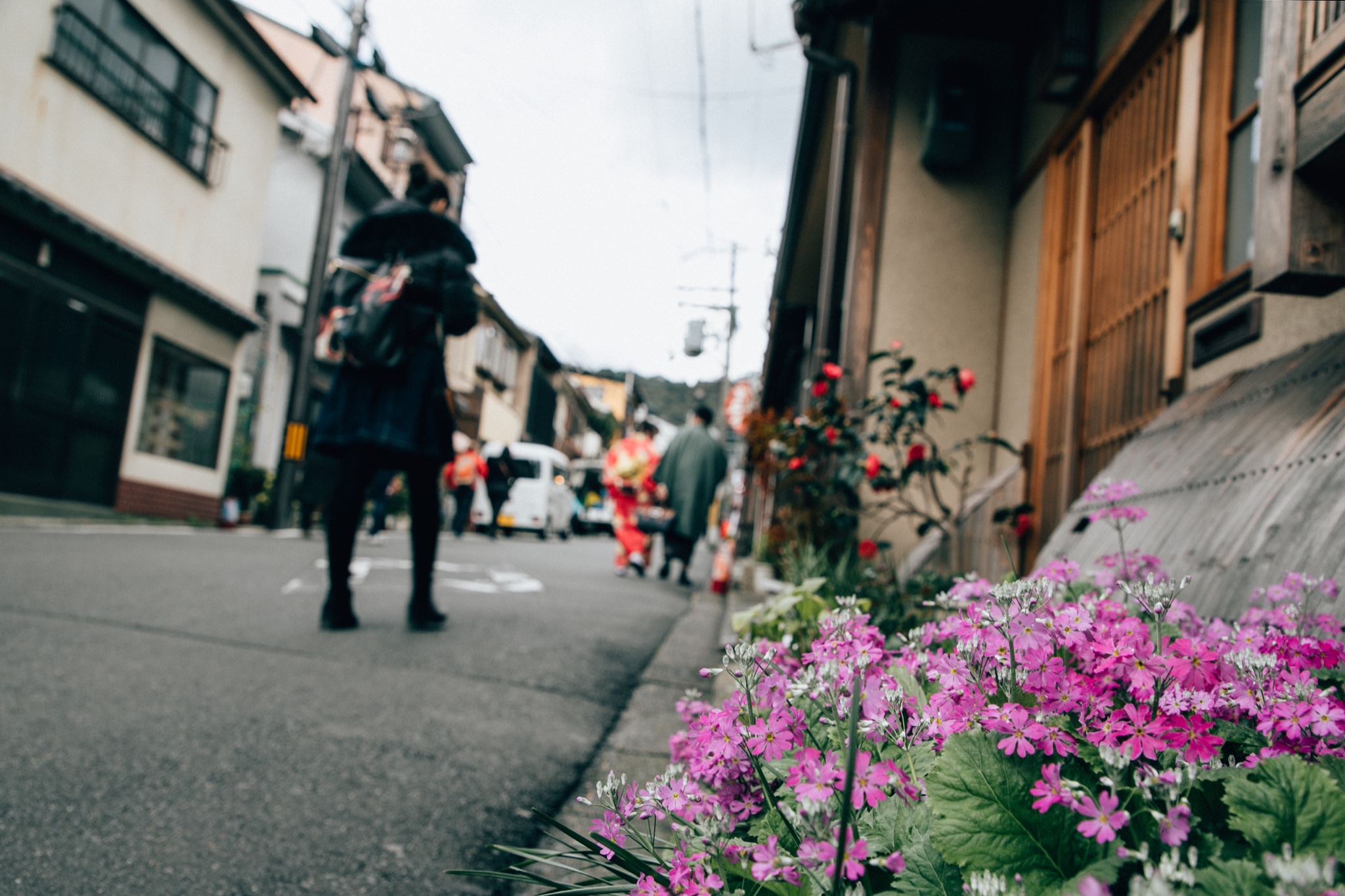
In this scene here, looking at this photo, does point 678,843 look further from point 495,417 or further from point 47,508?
point 495,417

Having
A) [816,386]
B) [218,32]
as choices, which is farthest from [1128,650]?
[218,32]

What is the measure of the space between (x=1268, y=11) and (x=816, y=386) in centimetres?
225

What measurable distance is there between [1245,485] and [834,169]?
4.71m

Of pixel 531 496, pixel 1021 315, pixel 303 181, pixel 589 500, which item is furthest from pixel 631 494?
pixel 589 500

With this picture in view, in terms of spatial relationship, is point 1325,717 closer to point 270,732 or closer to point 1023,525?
point 270,732

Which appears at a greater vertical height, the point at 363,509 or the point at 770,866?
the point at 363,509

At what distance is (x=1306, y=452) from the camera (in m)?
1.60

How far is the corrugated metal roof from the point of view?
143cm

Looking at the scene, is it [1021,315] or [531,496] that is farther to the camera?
[531,496]

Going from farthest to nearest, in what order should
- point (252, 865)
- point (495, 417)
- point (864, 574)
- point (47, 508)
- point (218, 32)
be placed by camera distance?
1. point (495, 417)
2. point (218, 32)
3. point (47, 508)
4. point (864, 574)
5. point (252, 865)

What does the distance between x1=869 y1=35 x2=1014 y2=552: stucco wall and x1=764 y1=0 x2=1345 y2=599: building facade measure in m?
0.01

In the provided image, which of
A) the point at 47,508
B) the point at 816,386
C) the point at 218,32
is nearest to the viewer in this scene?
the point at 816,386

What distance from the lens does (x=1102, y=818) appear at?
1.82ft

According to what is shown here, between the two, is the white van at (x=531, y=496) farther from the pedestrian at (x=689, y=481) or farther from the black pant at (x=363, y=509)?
the black pant at (x=363, y=509)
